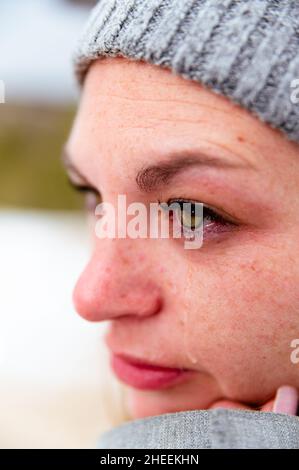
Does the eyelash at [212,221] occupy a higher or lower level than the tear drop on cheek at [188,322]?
higher

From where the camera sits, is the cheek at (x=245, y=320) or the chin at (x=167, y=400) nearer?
the cheek at (x=245, y=320)

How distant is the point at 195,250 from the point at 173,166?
0.14m

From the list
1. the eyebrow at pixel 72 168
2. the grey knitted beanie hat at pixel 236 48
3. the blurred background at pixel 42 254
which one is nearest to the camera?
the grey knitted beanie hat at pixel 236 48

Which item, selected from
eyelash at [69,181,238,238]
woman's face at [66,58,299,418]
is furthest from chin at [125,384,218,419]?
eyelash at [69,181,238,238]

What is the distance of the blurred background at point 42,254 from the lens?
188cm

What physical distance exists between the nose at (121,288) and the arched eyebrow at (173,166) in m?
0.13

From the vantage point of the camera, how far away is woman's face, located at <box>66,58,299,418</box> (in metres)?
0.81

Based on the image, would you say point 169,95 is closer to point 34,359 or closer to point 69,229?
point 34,359

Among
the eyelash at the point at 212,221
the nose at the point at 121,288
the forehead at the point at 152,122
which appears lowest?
the nose at the point at 121,288

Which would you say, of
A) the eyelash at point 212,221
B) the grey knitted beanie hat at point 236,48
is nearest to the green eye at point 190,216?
the eyelash at point 212,221

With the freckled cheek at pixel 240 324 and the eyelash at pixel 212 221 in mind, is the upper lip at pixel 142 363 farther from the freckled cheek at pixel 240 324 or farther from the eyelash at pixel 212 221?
the eyelash at pixel 212 221

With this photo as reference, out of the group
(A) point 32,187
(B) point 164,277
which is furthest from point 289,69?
(A) point 32,187

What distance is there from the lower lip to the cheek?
0.08 m

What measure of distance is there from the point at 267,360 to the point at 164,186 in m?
0.32
